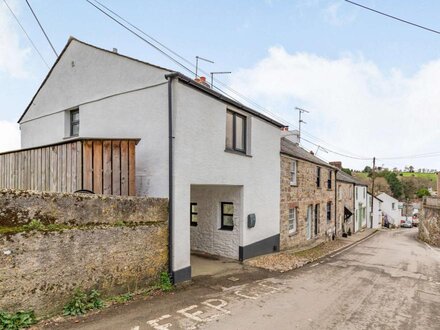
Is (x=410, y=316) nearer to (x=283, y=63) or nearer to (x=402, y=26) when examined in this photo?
(x=402, y=26)

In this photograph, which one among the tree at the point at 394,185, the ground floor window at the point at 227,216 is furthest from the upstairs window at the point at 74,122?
the tree at the point at 394,185

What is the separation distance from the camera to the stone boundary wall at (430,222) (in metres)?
26.0

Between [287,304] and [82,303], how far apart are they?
4.94 meters

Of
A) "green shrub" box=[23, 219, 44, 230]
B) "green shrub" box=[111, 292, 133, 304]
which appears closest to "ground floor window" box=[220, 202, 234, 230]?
"green shrub" box=[111, 292, 133, 304]

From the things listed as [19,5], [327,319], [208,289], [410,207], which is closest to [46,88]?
[19,5]

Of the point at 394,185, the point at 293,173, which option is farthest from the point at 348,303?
the point at 394,185

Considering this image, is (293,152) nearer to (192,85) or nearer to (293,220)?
(293,220)

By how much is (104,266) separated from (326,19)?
1266 cm

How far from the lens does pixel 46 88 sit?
1293 centimetres

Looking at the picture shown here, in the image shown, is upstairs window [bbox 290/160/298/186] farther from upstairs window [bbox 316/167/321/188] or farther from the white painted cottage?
upstairs window [bbox 316/167/321/188]

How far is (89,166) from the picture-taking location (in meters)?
7.87

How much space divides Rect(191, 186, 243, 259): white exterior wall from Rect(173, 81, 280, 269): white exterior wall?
13.9 inches

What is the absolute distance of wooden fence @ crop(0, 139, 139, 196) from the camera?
786 centimetres

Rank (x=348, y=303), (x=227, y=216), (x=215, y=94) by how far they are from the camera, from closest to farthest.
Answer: (x=348, y=303) < (x=215, y=94) < (x=227, y=216)
